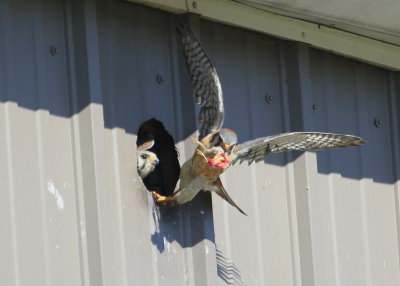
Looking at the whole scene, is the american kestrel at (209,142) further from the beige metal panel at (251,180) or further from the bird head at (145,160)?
the beige metal panel at (251,180)

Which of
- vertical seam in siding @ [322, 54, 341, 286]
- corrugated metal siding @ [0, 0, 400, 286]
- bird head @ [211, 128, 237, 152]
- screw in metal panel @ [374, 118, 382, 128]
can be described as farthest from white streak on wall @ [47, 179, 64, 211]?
screw in metal panel @ [374, 118, 382, 128]

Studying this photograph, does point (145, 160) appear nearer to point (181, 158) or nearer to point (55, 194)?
point (181, 158)

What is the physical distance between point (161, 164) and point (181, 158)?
310 mm

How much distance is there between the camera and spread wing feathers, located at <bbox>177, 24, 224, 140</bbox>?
831cm

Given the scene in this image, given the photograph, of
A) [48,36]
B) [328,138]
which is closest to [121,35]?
[48,36]

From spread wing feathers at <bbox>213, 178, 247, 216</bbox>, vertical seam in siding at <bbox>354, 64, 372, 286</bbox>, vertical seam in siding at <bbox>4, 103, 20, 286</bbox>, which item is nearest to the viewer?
vertical seam in siding at <bbox>4, 103, 20, 286</bbox>

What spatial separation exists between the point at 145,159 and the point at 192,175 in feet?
1.29

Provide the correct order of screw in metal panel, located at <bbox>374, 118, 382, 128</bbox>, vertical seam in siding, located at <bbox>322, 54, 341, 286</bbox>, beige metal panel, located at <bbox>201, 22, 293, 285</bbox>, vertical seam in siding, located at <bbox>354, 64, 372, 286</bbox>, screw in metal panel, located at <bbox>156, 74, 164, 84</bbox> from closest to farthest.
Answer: screw in metal panel, located at <bbox>156, 74, 164, 84</bbox>
beige metal panel, located at <bbox>201, 22, 293, 285</bbox>
vertical seam in siding, located at <bbox>322, 54, 341, 286</bbox>
vertical seam in siding, located at <bbox>354, 64, 372, 286</bbox>
screw in metal panel, located at <bbox>374, 118, 382, 128</bbox>

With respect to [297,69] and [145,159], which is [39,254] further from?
[297,69]

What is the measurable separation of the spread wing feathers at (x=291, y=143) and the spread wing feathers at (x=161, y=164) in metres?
0.47

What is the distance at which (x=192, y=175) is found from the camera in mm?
8367

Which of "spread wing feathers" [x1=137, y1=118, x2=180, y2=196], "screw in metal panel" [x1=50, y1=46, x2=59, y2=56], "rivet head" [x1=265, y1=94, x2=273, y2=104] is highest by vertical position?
"screw in metal panel" [x1=50, y1=46, x2=59, y2=56]

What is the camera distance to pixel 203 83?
840 cm

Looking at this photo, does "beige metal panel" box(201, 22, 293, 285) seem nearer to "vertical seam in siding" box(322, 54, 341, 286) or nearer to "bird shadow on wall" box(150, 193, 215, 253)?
"bird shadow on wall" box(150, 193, 215, 253)
